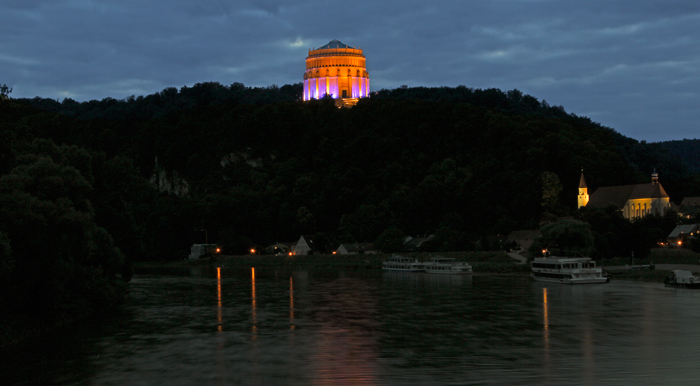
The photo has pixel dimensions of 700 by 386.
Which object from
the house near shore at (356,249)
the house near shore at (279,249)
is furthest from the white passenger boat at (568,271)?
Result: the house near shore at (279,249)

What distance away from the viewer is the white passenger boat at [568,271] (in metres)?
70.1

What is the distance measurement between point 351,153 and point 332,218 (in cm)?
2261

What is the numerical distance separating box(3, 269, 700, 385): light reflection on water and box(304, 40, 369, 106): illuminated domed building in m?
137

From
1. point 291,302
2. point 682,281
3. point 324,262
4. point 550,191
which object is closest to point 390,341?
point 291,302

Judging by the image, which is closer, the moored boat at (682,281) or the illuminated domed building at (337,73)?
the moored boat at (682,281)

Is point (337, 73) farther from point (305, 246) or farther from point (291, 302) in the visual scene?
point (291, 302)

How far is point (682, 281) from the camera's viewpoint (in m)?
62.2

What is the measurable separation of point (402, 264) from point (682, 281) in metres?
42.5

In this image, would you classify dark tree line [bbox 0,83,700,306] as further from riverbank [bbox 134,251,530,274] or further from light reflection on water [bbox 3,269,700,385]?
light reflection on water [bbox 3,269,700,385]

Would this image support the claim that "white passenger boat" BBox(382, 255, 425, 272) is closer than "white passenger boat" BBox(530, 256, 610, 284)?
No

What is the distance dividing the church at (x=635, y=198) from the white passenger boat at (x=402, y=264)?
123 feet

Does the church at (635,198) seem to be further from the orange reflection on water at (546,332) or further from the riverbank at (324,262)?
the orange reflection on water at (546,332)

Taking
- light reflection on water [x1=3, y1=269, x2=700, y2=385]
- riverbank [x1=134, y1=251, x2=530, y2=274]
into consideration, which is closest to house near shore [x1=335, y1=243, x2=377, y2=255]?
riverbank [x1=134, y1=251, x2=530, y2=274]

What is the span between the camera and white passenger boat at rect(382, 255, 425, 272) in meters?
97.4
